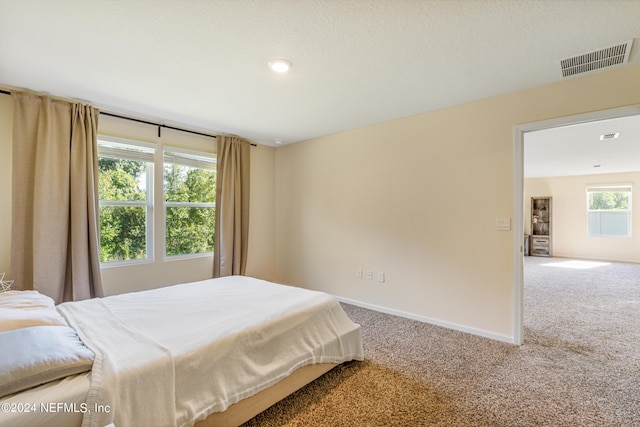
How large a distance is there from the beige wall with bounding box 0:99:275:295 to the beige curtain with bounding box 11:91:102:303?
0.17 m

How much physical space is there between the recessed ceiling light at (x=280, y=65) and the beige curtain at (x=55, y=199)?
2.09 meters

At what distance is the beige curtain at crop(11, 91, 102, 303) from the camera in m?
2.56

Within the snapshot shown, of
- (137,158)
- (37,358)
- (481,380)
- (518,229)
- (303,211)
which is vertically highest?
(137,158)

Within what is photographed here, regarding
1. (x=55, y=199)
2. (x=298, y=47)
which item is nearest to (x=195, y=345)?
(x=298, y=47)

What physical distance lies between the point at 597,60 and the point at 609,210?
25.6 feet

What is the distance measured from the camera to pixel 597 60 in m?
2.13

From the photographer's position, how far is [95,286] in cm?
288

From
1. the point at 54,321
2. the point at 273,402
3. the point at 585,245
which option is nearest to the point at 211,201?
the point at 54,321

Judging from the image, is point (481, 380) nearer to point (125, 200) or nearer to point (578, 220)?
point (125, 200)

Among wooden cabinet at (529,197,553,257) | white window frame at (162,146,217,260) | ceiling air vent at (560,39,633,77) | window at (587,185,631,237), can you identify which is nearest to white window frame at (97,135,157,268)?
white window frame at (162,146,217,260)

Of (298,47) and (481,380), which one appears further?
(481,380)

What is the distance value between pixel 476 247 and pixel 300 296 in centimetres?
191

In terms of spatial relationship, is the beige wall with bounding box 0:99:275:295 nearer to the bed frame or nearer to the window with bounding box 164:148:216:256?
the window with bounding box 164:148:216:256

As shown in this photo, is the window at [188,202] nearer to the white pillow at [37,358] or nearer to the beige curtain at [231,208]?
the beige curtain at [231,208]
